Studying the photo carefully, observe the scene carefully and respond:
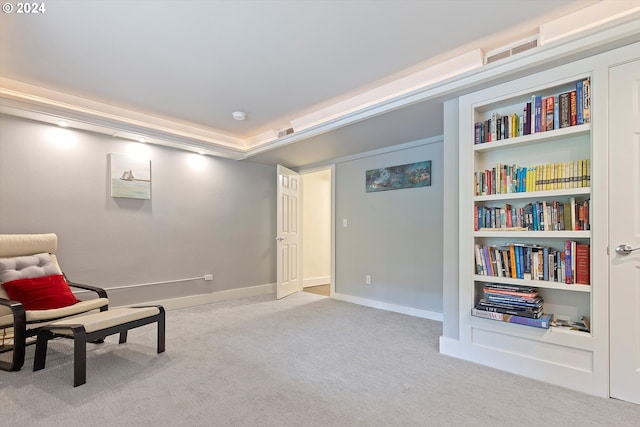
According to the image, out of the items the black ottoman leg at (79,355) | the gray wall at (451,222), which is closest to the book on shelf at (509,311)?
the gray wall at (451,222)

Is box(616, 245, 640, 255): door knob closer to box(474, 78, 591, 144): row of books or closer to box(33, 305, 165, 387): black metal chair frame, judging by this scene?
box(474, 78, 591, 144): row of books

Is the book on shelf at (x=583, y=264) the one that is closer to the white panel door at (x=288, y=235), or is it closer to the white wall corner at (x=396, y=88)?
the white wall corner at (x=396, y=88)

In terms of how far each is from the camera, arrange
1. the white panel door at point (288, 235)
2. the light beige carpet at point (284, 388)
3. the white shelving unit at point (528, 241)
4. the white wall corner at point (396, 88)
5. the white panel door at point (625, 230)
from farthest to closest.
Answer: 1. the white panel door at point (288, 235)
2. the white wall corner at point (396, 88)
3. the white shelving unit at point (528, 241)
4. the white panel door at point (625, 230)
5. the light beige carpet at point (284, 388)

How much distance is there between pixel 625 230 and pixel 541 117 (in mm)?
925

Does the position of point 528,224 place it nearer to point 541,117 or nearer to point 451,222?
point 451,222

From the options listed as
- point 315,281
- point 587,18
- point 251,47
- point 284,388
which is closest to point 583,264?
point 587,18

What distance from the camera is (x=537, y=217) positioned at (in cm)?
244

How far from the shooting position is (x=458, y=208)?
9.11ft

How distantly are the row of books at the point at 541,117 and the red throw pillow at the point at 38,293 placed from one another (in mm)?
3744

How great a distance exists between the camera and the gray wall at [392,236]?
404 centimetres

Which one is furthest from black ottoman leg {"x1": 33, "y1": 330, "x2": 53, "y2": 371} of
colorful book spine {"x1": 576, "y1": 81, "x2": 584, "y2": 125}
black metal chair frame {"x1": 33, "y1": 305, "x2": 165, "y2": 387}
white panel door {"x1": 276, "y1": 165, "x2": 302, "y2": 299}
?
colorful book spine {"x1": 576, "y1": 81, "x2": 584, "y2": 125}

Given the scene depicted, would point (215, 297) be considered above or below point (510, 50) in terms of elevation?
below

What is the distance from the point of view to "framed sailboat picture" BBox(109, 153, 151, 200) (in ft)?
13.0

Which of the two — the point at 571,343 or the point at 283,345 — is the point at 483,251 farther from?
the point at 283,345
